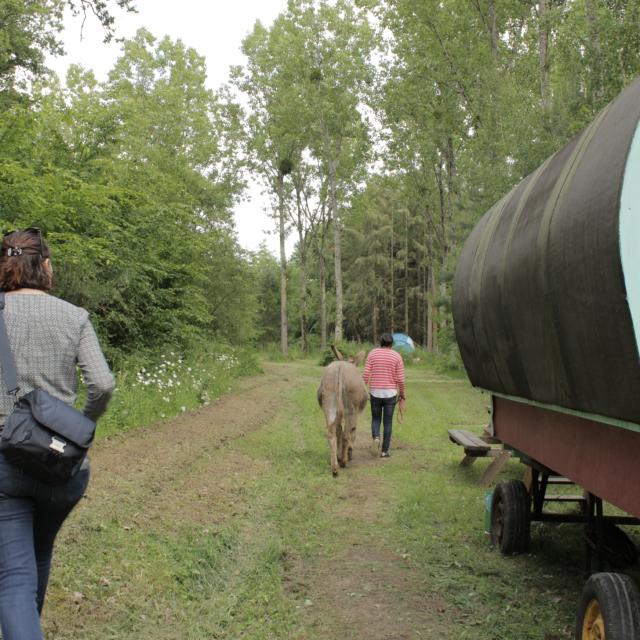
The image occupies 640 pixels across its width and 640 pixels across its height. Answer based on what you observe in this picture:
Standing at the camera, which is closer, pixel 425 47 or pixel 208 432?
pixel 208 432

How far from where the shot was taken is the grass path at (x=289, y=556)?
493cm

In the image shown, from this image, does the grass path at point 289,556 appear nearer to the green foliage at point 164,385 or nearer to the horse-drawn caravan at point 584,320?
the horse-drawn caravan at point 584,320

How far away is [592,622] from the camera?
3812 millimetres

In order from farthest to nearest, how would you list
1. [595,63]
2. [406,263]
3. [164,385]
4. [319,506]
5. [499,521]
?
[406,263], [164,385], [595,63], [319,506], [499,521]

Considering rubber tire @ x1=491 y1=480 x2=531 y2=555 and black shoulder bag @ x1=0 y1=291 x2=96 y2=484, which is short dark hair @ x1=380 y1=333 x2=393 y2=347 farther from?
black shoulder bag @ x1=0 y1=291 x2=96 y2=484

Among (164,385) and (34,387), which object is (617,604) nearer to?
Result: (34,387)

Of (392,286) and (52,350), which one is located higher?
(392,286)

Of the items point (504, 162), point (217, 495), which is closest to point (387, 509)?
point (217, 495)

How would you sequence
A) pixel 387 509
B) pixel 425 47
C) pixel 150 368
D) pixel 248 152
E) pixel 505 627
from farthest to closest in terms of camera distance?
pixel 248 152 < pixel 425 47 < pixel 150 368 < pixel 387 509 < pixel 505 627

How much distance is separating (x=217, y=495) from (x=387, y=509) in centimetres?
200

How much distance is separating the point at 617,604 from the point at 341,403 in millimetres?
7468

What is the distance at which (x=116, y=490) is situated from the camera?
25.4 ft

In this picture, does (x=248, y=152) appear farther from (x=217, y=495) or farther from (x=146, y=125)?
(x=217, y=495)

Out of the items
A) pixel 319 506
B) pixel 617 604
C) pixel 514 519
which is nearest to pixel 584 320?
pixel 617 604
